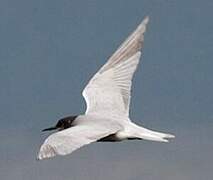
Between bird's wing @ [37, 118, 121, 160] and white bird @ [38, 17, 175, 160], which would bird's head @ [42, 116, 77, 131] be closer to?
white bird @ [38, 17, 175, 160]

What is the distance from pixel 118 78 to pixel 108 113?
1925mm

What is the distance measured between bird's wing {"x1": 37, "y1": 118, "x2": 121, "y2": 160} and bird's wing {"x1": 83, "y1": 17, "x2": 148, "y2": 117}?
210cm

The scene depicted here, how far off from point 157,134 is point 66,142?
10.4 feet

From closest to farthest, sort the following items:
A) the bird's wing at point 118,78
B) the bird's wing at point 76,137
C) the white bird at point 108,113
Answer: the bird's wing at point 76,137, the white bird at point 108,113, the bird's wing at point 118,78

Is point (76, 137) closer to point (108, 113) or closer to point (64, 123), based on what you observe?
point (64, 123)

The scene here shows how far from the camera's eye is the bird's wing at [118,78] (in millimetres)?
26188

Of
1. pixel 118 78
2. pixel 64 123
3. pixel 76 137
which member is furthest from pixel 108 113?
pixel 76 137

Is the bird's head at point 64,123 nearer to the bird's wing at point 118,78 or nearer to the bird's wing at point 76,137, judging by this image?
the bird's wing at point 76,137

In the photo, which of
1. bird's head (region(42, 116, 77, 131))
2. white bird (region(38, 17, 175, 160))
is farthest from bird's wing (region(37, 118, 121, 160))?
bird's head (region(42, 116, 77, 131))

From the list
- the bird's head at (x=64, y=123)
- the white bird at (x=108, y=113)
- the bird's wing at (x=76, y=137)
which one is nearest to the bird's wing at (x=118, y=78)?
the white bird at (x=108, y=113)

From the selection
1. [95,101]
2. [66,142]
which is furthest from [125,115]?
[66,142]

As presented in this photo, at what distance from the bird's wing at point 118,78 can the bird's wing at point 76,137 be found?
210 cm

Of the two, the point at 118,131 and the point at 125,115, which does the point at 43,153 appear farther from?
the point at 125,115

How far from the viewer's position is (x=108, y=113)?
82.9 feet
